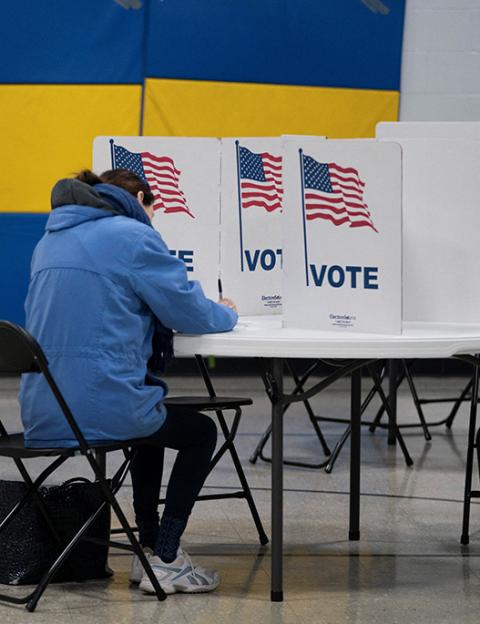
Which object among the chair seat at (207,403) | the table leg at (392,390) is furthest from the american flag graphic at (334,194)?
the table leg at (392,390)

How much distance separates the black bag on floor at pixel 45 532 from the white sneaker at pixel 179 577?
168mm

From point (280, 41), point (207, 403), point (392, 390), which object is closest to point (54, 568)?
point (207, 403)

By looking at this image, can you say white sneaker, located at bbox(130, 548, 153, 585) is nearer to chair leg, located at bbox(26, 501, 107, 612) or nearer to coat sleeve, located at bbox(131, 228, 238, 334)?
chair leg, located at bbox(26, 501, 107, 612)

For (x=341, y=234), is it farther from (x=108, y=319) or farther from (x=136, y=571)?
(x=136, y=571)

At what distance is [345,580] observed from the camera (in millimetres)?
3156

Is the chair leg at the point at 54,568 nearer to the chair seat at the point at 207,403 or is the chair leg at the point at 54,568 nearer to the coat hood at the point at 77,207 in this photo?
the chair seat at the point at 207,403

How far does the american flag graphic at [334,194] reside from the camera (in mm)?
2924

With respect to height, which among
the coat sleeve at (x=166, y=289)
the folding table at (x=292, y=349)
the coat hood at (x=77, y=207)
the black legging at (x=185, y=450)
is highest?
the coat hood at (x=77, y=207)

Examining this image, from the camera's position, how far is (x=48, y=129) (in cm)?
681

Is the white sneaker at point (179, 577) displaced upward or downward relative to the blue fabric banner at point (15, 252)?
downward

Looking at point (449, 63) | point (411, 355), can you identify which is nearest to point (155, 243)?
point (411, 355)

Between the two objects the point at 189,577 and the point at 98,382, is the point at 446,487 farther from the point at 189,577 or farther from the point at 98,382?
the point at 98,382

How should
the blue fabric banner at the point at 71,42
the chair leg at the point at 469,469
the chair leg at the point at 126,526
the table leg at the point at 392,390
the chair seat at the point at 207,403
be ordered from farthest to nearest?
the blue fabric banner at the point at 71,42 → the table leg at the point at 392,390 → the chair leg at the point at 469,469 → the chair seat at the point at 207,403 → the chair leg at the point at 126,526

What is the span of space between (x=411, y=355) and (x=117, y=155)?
1.31 meters
